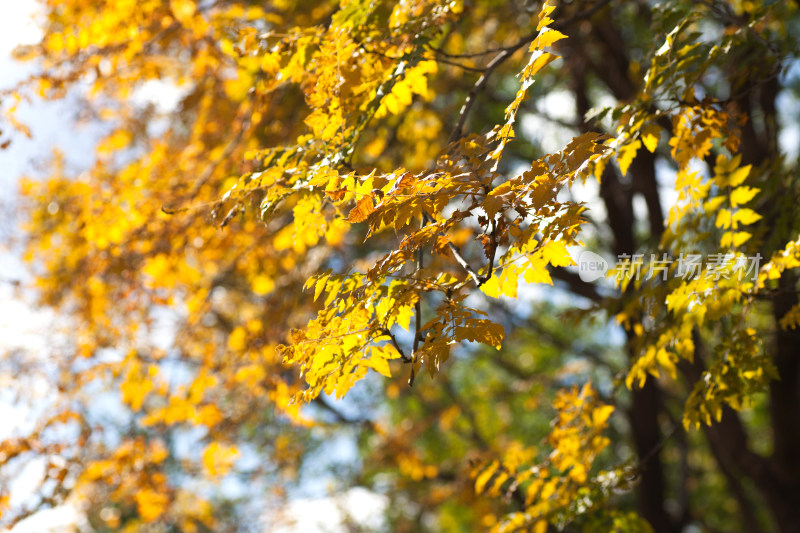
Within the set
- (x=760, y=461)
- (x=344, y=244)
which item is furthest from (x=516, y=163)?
(x=760, y=461)

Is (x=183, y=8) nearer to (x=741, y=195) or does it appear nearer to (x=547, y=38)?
(x=547, y=38)

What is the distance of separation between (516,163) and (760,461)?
13.5 feet

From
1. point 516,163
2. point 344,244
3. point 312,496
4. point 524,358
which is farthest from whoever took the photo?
point 524,358

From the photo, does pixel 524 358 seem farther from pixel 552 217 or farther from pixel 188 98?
pixel 552 217

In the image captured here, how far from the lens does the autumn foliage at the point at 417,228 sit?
5.93 feet

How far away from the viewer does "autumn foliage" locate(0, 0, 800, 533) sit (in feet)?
5.93

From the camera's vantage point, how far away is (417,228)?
2045mm

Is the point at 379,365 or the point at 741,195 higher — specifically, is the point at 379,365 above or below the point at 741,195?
A: below

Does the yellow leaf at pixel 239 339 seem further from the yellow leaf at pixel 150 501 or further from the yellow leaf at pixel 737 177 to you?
the yellow leaf at pixel 737 177

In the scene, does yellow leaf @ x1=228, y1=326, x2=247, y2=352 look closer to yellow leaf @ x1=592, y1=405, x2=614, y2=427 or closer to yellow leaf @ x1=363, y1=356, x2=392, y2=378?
yellow leaf @ x1=592, y1=405, x2=614, y2=427

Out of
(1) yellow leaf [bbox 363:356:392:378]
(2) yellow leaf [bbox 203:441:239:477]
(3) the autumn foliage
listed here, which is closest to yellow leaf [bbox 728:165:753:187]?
(3) the autumn foliage

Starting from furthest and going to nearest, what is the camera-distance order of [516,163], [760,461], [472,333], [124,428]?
1. [124,428]
2. [516,163]
3. [760,461]
4. [472,333]

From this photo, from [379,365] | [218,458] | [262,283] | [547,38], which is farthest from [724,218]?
[218,458]

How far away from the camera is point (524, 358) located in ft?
42.7
